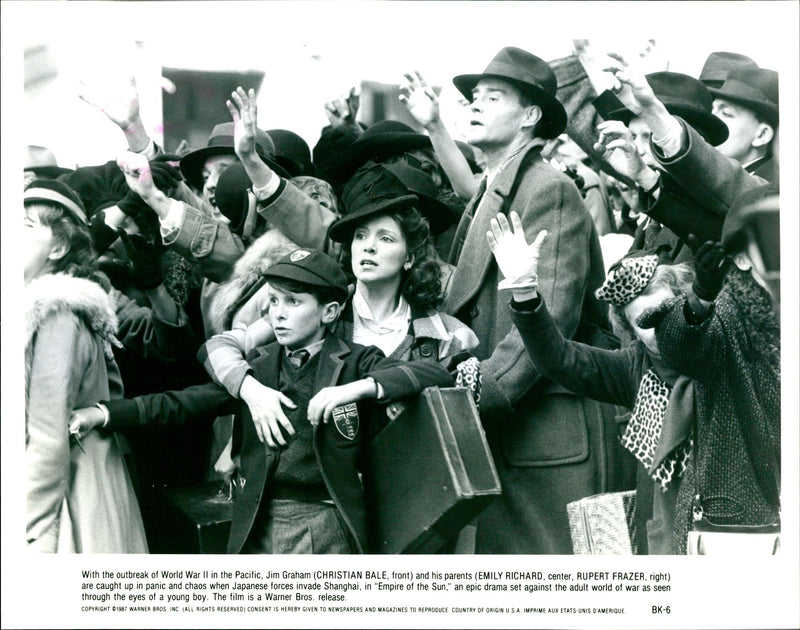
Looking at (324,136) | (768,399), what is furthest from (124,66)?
(768,399)

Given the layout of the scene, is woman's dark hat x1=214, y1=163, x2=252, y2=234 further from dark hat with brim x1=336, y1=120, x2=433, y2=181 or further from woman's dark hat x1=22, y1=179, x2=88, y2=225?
woman's dark hat x1=22, y1=179, x2=88, y2=225

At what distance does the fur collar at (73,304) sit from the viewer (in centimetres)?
541

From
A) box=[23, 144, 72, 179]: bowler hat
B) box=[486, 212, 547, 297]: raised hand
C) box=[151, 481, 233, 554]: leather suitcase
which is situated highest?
box=[486, 212, 547, 297]: raised hand

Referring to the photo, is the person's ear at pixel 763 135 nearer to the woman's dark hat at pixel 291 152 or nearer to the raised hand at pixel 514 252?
the raised hand at pixel 514 252

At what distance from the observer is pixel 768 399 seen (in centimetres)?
551

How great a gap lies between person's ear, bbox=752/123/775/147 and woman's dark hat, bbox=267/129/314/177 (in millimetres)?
2237

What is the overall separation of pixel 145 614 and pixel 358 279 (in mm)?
2027

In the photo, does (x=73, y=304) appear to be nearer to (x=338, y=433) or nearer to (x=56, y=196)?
(x=56, y=196)

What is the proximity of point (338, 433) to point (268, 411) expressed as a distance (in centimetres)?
33

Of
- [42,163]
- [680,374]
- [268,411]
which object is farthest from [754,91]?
[42,163]

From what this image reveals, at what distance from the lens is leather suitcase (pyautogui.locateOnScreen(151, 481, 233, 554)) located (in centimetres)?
554

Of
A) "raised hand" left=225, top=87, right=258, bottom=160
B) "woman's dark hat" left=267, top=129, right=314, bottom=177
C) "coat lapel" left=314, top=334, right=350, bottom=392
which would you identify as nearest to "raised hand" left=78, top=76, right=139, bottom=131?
"raised hand" left=225, top=87, right=258, bottom=160

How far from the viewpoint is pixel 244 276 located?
548cm

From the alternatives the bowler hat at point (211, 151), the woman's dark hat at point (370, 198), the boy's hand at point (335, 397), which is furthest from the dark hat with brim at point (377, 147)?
the boy's hand at point (335, 397)
